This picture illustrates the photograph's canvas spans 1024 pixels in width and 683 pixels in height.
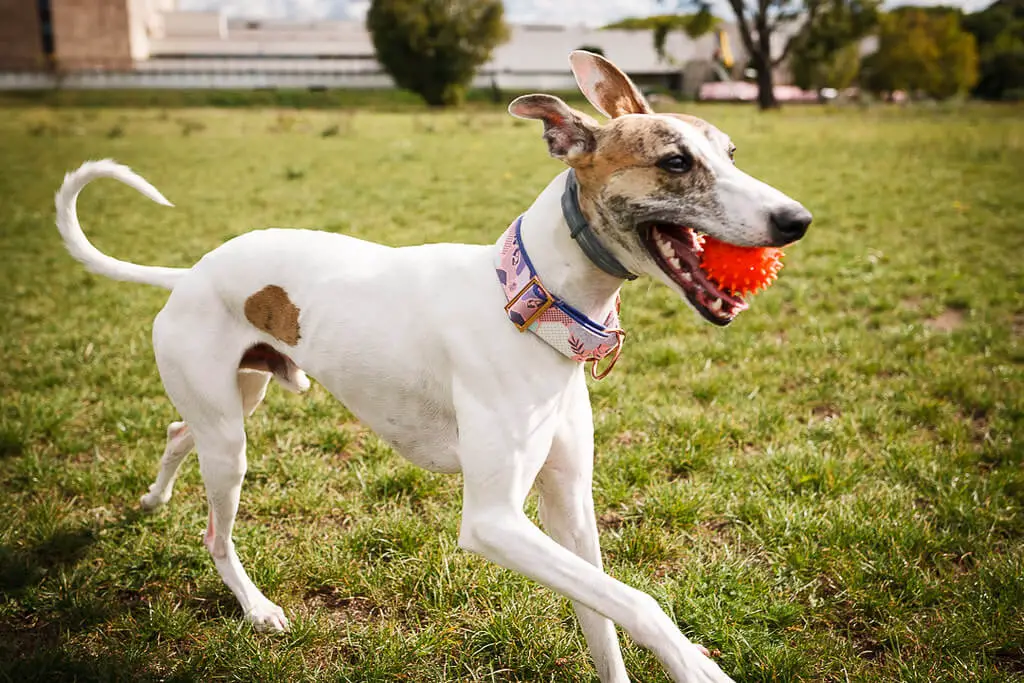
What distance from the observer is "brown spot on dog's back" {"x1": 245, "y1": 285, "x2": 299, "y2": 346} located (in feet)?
8.66

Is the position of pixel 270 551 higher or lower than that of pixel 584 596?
lower

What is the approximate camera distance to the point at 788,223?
1.98 metres

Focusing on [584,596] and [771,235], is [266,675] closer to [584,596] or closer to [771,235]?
[584,596]

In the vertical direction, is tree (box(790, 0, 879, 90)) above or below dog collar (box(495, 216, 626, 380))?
above

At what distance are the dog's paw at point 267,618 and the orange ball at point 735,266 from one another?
2107mm

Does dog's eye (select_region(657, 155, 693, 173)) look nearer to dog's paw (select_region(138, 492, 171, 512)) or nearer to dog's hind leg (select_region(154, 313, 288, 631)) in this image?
dog's hind leg (select_region(154, 313, 288, 631))

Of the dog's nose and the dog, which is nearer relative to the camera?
the dog's nose

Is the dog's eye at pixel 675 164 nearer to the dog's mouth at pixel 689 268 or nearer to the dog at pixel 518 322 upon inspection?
the dog at pixel 518 322

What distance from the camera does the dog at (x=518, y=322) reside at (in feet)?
6.82

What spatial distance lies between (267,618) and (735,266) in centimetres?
220

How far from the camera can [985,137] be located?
756 inches

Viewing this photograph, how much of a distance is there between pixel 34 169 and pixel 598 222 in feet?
53.4

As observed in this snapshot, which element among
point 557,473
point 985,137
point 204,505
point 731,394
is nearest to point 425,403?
point 557,473

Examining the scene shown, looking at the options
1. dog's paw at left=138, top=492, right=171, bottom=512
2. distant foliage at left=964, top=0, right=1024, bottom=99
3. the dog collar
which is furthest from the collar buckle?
distant foliage at left=964, top=0, right=1024, bottom=99
